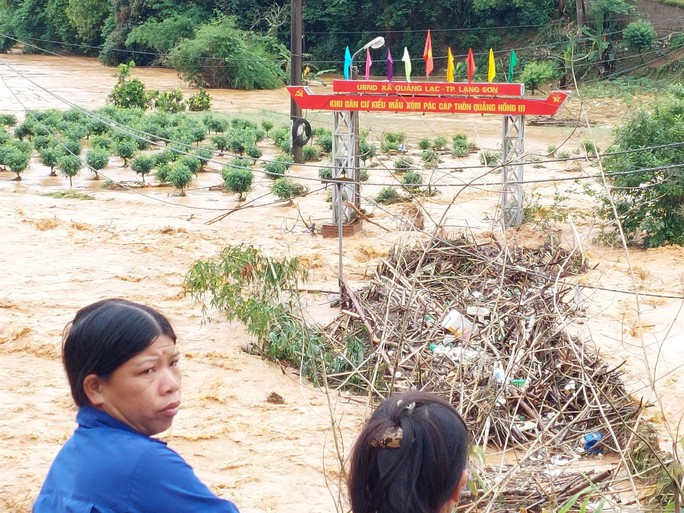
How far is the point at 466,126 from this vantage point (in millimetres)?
24719

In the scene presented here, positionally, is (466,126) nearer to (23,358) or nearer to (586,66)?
(586,66)

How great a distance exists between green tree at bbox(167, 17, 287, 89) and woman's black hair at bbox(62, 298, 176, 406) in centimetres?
3261

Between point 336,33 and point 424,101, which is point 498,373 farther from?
point 336,33

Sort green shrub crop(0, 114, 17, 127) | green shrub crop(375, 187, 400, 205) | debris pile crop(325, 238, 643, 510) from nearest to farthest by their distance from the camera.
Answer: debris pile crop(325, 238, 643, 510), green shrub crop(375, 187, 400, 205), green shrub crop(0, 114, 17, 127)

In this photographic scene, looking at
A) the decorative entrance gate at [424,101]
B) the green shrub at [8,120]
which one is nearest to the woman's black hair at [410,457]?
the decorative entrance gate at [424,101]

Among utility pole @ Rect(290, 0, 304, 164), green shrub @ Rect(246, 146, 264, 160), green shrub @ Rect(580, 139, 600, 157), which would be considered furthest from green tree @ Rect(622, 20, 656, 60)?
utility pole @ Rect(290, 0, 304, 164)

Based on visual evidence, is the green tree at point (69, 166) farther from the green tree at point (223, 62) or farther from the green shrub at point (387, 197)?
the green tree at point (223, 62)

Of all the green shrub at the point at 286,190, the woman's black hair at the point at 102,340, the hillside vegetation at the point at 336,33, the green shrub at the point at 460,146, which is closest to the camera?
the woman's black hair at the point at 102,340

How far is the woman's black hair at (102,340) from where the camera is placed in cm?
184

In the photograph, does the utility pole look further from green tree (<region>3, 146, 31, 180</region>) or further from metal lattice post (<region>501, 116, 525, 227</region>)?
metal lattice post (<region>501, 116, 525, 227</region>)

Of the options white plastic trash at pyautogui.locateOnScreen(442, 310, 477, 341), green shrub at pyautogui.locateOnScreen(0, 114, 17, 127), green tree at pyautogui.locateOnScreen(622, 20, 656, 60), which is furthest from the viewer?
green tree at pyautogui.locateOnScreen(622, 20, 656, 60)

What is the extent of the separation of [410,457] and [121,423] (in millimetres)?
583

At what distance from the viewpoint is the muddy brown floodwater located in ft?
17.6

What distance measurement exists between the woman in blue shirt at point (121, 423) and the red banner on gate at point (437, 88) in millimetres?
9953
